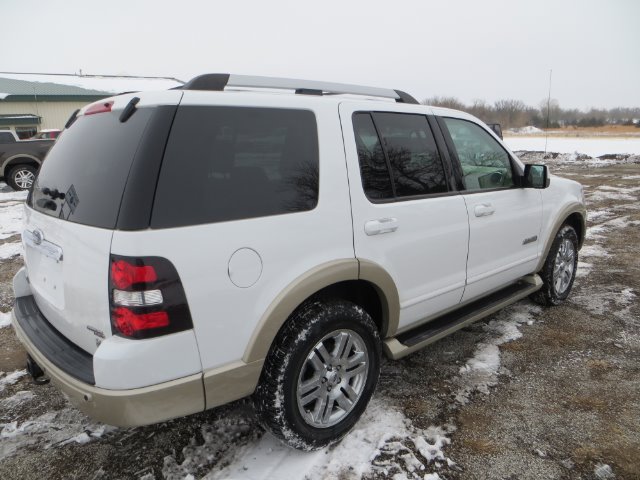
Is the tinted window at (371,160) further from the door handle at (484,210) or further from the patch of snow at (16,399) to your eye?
the patch of snow at (16,399)

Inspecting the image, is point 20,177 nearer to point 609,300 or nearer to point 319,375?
point 319,375

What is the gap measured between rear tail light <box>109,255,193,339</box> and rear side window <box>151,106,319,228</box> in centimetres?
18

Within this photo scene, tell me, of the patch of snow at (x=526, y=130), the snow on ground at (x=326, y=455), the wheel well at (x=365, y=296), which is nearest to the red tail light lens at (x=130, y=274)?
the wheel well at (x=365, y=296)

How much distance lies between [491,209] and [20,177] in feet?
42.8

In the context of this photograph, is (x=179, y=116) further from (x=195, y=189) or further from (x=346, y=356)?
(x=346, y=356)

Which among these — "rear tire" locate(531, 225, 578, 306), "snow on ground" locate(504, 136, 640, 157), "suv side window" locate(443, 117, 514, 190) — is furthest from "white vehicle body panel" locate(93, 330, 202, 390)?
"snow on ground" locate(504, 136, 640, 157)

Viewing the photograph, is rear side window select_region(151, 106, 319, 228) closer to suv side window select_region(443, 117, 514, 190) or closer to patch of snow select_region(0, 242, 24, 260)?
suv side window select_region(443, 117, 514, 190)

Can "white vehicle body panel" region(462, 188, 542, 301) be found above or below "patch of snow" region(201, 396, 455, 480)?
above

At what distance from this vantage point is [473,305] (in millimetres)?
3375

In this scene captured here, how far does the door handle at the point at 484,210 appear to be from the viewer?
308 cm

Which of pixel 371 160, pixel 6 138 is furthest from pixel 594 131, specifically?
pixel 371 160

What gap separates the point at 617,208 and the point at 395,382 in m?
8.56

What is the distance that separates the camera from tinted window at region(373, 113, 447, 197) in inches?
105

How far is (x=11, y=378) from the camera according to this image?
3.18 m
